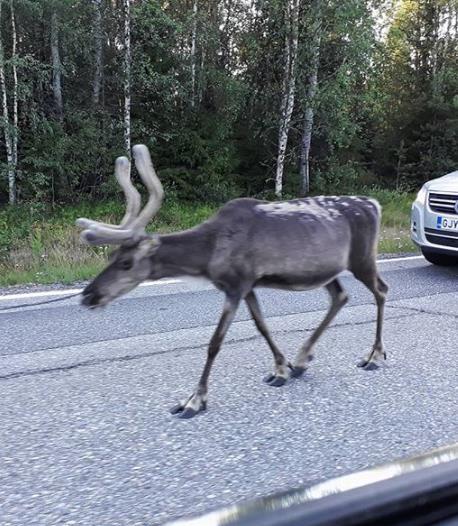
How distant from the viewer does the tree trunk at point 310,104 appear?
19578mm

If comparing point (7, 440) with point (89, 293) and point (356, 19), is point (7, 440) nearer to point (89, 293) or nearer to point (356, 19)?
point (89, 293)

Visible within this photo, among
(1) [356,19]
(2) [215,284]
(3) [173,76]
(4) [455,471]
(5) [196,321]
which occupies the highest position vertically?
(1) [356,19]

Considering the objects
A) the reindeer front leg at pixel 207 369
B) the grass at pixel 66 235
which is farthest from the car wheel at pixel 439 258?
the reindeer front leg at pixel 207 369

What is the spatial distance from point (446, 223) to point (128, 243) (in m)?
6.61

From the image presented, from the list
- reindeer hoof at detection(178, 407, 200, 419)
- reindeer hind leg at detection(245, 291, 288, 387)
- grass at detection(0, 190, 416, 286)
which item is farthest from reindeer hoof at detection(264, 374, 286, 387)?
grass at detection(0, 190, 416, 286)

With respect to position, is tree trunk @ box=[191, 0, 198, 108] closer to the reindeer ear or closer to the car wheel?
the car wheel

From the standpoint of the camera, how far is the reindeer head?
12.4ft

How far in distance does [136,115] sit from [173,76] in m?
1.74

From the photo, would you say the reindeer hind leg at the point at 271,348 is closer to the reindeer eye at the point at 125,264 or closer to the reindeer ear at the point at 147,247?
the reindeer ear at the point at 147,247

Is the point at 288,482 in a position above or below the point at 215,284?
below

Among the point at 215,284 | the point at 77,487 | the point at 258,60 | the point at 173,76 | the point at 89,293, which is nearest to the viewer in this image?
the point at 77,487

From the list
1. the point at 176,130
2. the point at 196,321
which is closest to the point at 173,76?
the point at 176,130

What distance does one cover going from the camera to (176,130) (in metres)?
20.6

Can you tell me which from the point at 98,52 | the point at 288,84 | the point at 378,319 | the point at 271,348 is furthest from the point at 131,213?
the point at 288,84
